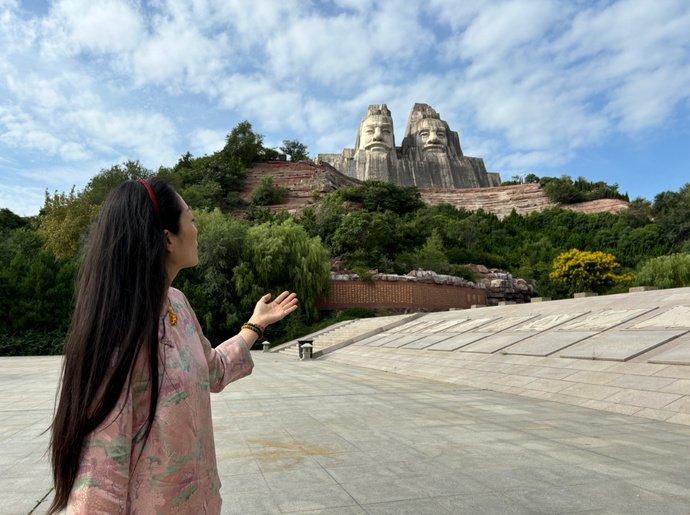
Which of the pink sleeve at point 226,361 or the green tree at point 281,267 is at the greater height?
the green tree at point 281,267

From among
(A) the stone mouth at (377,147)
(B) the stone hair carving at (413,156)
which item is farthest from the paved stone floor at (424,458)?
(A) the stone mouth at (377,147)

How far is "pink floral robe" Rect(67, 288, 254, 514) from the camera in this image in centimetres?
96

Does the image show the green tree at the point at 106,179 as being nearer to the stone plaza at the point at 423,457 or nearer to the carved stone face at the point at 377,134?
the stone plaza at the point at 423,457

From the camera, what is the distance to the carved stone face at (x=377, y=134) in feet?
193

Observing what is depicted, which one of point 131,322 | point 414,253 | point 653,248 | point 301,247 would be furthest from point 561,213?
point 131,322

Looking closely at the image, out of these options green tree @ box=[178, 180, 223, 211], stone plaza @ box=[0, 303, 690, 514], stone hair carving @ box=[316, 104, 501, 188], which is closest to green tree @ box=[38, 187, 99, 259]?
green tree @ box=[178, 180, 223, 211]

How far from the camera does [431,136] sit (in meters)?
60.5

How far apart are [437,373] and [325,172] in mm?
40373

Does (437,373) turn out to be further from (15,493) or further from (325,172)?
(325,172)

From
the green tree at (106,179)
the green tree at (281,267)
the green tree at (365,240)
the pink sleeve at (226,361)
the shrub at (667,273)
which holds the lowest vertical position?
the pink sleeve at (226,361)

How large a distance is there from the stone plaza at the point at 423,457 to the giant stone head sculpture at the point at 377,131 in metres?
55.3

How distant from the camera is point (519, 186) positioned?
50.1 m

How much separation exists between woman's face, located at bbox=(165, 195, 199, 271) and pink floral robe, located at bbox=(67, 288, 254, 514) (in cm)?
12

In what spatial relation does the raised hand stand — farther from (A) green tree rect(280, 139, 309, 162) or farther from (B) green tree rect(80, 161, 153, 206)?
(A) green tree rect(280, 139, 309, 162)
